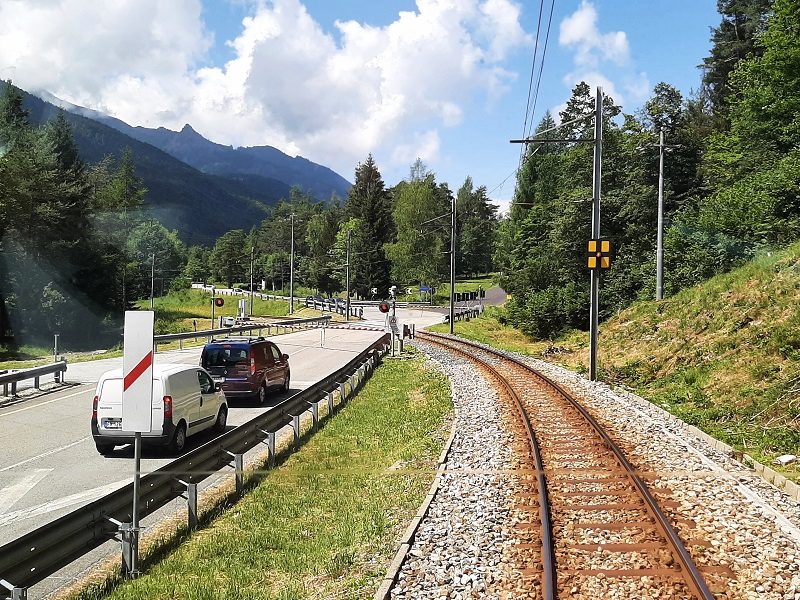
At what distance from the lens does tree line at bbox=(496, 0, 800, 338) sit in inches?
1080

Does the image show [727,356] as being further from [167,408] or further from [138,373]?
[138,373]

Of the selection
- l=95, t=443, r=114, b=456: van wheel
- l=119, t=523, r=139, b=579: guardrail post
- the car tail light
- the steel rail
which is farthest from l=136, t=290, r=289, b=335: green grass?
l=119, t=523, r=139, b=579: guardrail post

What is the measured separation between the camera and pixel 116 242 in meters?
75.7

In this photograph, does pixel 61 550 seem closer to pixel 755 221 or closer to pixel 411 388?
pixel 411 388

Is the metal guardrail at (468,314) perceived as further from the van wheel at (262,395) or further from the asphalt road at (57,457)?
the van wheel at (262,395)

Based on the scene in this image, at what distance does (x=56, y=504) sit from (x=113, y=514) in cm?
281

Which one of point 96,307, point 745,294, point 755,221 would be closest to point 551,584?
point 745,294

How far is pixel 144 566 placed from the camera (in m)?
7.80

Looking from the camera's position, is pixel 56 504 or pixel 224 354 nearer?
pixel 56 504

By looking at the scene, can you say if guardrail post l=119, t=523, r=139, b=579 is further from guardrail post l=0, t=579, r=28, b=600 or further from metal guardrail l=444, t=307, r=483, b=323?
metal guardrail l=444, t=307, r=483, b=323

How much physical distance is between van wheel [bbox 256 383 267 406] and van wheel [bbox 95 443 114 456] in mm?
5665

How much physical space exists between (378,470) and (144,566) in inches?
199

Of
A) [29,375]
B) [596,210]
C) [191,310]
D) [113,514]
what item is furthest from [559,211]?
[191,310]

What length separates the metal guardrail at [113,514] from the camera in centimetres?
628
